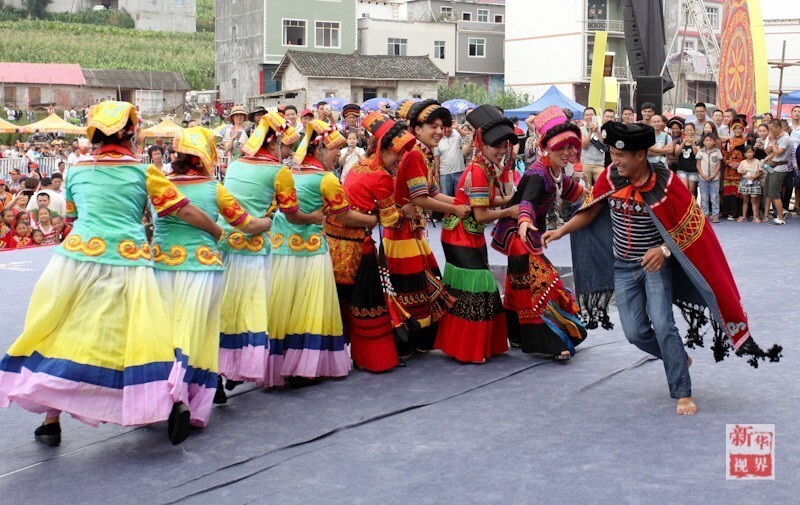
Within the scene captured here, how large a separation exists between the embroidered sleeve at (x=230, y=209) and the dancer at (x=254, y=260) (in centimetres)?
36

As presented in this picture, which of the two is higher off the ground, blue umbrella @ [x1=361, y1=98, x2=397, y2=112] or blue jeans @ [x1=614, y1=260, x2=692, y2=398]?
blue umbrella @ [x1=361, y1=98, x2=397, y2=112]

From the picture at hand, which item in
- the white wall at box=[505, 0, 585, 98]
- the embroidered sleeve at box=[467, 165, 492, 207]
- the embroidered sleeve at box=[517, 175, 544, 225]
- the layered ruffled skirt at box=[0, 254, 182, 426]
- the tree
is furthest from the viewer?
the tree

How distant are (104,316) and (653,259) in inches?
115

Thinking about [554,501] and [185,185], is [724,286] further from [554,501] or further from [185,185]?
[185,185]

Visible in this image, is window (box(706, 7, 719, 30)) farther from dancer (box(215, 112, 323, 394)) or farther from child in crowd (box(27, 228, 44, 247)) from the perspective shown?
dancer (box(215, 112, 323, 394))

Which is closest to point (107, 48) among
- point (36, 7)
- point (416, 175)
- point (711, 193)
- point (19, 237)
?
point (36, 7)

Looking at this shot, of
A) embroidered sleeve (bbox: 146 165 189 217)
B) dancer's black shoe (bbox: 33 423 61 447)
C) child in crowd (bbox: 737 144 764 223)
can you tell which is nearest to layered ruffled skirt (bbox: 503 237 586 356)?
embroidered sleeve (bbox: 146 165 189 217)

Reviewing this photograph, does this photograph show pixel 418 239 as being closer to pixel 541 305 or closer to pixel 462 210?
pixel 462 210

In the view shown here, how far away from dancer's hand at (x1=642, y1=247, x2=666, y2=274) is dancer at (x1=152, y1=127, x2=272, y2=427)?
7.62ft

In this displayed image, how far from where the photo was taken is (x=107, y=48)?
73.4 m

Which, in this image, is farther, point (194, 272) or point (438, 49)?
point (438, 49)

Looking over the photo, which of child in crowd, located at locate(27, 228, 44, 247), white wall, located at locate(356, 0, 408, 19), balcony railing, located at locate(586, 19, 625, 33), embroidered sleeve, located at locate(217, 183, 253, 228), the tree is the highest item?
the tree

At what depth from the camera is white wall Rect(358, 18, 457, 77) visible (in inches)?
2156

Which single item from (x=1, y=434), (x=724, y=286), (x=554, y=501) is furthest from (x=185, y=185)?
(x=724, y=286)
